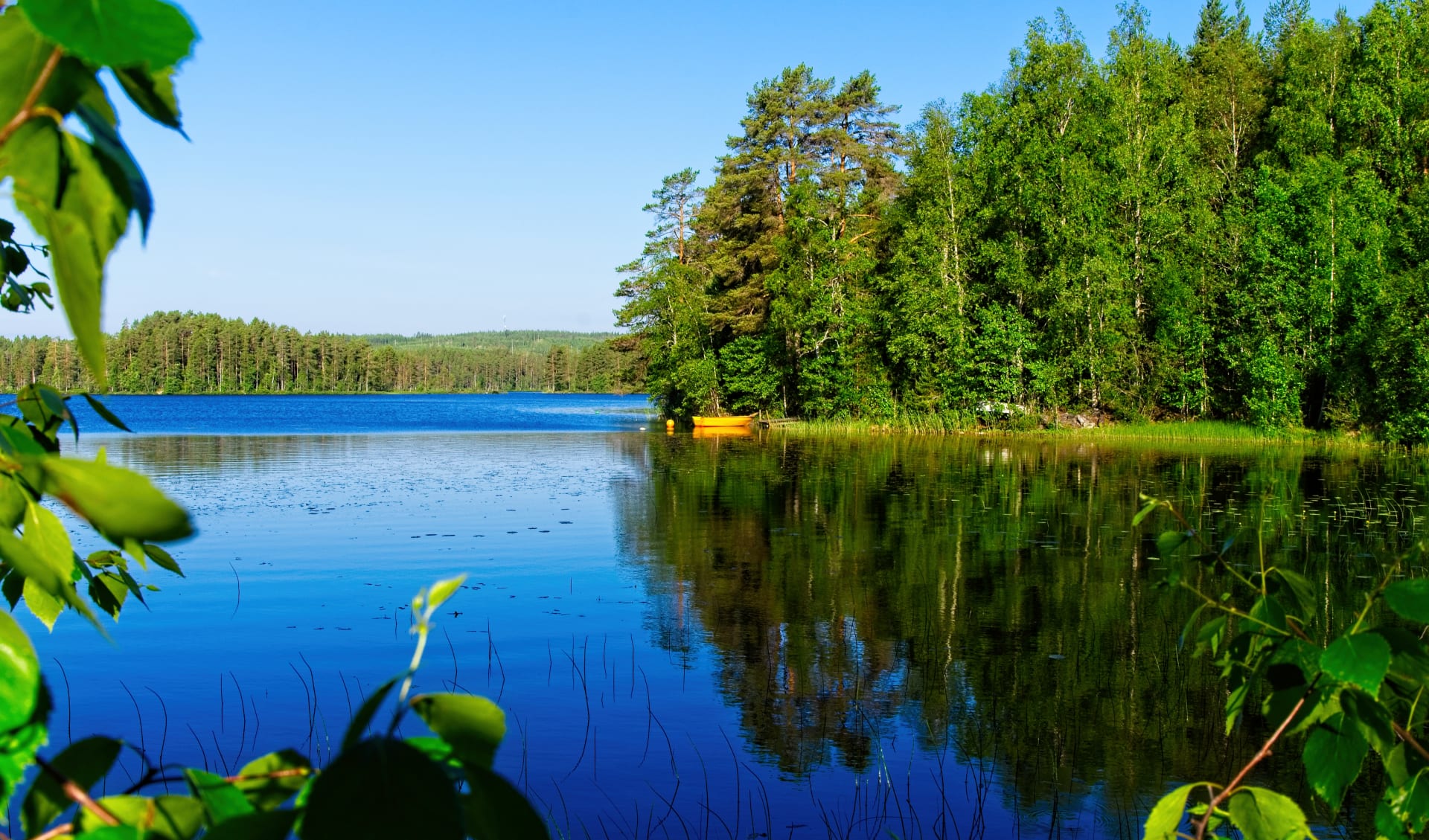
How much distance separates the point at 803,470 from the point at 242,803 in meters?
22.3

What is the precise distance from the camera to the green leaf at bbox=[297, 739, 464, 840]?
21.1 inches

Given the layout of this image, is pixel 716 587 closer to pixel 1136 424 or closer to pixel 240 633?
pixel 240 633

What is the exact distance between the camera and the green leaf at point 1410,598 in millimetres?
1266

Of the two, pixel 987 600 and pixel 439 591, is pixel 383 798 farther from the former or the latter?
pixel 987 600

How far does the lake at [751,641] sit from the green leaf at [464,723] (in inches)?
97.5

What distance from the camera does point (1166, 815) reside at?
1538mm

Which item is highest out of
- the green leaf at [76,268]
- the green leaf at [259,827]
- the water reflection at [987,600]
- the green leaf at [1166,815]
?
the green leaf at [76,268]

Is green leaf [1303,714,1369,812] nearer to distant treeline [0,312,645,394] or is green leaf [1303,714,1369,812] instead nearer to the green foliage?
the green foliage

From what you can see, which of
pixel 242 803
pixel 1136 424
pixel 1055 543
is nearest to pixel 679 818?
pixel 242 803

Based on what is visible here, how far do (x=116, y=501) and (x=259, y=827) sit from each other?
0.69 ft

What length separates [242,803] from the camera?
0.66m

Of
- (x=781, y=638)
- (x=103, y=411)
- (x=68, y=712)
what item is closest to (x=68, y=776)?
(x=103, y=411)

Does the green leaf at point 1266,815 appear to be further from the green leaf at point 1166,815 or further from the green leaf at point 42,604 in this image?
the green leaf at point 42,604

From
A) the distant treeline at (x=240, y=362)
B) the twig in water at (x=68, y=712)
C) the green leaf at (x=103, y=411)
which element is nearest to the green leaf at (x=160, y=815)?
the green leaf at (x=103, y=411)
